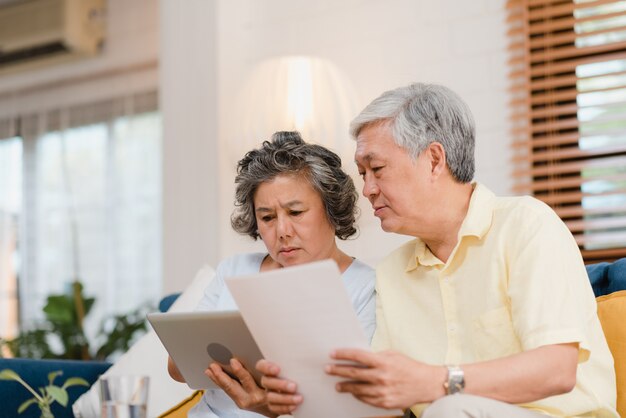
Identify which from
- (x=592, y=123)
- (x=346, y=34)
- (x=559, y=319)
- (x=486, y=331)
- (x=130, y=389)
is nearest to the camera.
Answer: (x=130, y=389)

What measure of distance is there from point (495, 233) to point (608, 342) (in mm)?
363

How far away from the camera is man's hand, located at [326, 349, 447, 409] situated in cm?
140

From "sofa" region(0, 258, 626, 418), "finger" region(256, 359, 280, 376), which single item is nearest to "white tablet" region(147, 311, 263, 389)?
"finger" region(256, 359, 280, 376)

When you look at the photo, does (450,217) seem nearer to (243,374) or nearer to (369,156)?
(369,156)

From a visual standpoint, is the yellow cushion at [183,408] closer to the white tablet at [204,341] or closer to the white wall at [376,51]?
the white tablet at [204,341]

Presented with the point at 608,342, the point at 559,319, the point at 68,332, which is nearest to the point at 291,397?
the point at 559,319

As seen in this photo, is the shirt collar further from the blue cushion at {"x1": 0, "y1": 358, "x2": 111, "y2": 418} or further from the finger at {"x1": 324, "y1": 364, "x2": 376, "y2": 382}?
the blue cushion at {"x1": 0, "y1": 358, "x2": 111, "y2": 418}

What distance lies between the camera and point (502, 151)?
9.84ft

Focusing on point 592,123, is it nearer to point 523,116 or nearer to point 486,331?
point 523,116

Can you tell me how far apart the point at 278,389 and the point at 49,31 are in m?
4.12

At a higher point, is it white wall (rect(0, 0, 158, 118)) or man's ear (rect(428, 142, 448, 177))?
white wall (rect(0, 0, 158, 118))

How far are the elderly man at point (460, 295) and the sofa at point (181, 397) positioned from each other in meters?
0.16

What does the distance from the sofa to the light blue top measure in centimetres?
40

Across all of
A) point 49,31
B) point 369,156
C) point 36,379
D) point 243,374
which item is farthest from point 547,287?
point 49,31
